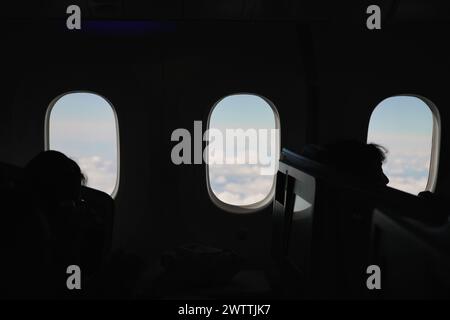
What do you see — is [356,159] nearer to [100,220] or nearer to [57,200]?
[57,200]

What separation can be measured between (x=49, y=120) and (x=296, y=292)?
3.17m

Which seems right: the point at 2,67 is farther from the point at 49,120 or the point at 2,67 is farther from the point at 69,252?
the point at 69,252

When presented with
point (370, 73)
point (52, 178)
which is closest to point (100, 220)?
point (52, 178)

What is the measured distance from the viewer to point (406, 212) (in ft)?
2.85

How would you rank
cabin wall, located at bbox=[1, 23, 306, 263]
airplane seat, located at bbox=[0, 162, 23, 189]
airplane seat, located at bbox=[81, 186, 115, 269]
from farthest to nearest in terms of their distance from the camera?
cabin wall, located at bbox=[1, 23, 306, 263] < airplane seat, located at bbox=[81, 186, 115, 269] < airplane seat, located at bbox=[0, 162, 23, 189]

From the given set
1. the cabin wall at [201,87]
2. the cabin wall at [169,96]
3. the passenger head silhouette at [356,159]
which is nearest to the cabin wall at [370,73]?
the cabin wall at [201,87]

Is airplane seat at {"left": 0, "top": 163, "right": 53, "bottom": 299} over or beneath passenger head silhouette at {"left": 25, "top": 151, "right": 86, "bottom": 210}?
beneath

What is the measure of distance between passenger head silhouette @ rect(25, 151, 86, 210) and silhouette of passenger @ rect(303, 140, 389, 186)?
0.89 meters

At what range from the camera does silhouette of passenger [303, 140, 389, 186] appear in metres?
1.54

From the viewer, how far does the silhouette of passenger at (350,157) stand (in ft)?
5.04

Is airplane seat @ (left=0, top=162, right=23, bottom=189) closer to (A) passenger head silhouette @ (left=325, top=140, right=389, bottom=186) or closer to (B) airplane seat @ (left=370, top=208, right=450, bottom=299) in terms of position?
(A) passenger head silhouette @ (left=325, top=140, right=389, bottom=186)

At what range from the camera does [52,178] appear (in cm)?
172

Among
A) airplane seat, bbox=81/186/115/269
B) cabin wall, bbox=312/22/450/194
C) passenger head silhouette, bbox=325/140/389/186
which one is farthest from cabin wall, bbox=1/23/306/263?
passenger head silhouette, bbox=325/140/389/186

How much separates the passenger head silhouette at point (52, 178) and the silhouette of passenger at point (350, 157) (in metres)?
0.89
